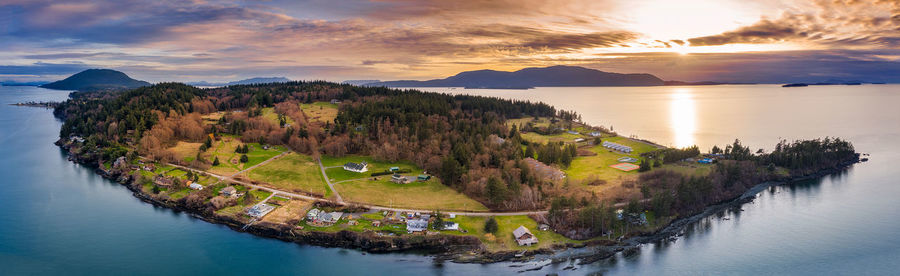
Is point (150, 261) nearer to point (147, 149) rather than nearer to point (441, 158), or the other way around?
point (441, 158)

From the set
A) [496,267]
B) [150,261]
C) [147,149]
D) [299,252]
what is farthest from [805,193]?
[147,149]

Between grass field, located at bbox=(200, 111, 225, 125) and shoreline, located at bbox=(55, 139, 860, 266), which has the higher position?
grass field, located at bbox=(200, 111, 225, 125)

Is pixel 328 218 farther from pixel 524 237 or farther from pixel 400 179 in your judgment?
pixel 524 237

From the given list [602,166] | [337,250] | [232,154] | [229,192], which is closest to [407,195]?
[337,250]

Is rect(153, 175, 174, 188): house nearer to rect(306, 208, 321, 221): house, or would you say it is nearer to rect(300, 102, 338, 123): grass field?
rect(306, 208, 321, 221): house

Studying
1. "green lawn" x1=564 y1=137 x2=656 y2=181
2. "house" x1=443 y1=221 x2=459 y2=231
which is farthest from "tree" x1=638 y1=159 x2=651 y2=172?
"house" x1=443 y1=221 x2=459 y2=231

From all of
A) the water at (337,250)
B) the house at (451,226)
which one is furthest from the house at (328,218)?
the house at (451,226)
